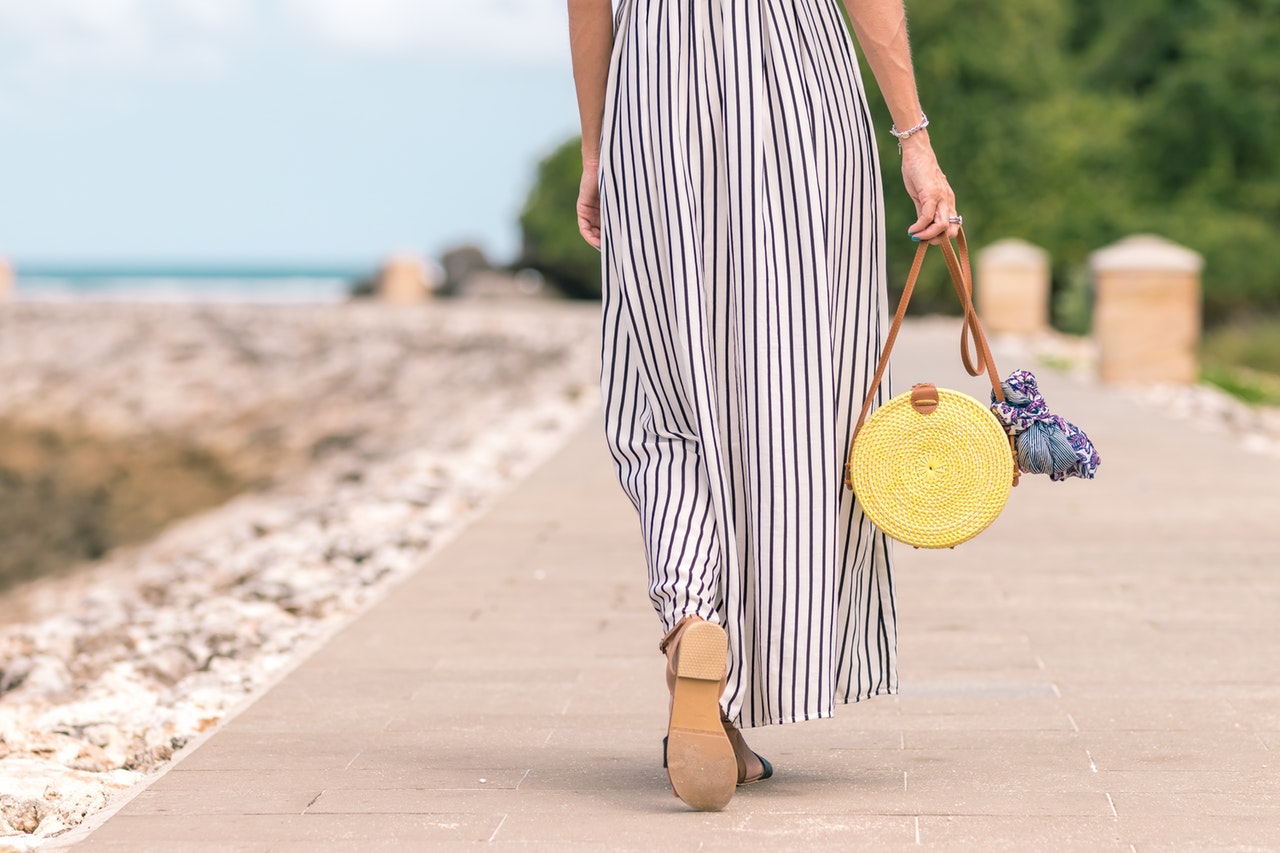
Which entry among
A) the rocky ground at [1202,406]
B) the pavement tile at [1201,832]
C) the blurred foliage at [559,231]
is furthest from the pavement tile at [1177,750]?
the blurred foliage at [559,231]

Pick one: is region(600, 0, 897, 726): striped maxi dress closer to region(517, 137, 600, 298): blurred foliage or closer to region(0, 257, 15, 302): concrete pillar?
region(0, 257, 15, 302): concrete pillar

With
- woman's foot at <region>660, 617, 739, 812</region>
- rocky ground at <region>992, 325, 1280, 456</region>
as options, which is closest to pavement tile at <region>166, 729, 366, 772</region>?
woman's foot at <region>660, 617, 739, 812</region>

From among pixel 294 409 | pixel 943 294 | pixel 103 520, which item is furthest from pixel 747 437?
pixel 943 294

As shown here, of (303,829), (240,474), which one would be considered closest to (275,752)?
(303,829)

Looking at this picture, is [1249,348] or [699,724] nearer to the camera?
[699,724]

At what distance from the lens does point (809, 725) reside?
3.72 m

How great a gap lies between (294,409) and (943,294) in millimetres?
11531

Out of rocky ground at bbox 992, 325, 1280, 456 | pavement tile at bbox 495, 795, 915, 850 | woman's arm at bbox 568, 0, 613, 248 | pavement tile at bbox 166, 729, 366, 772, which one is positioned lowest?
rocky ground at bbox 992, 325, 1280, 456

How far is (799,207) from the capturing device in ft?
9.88

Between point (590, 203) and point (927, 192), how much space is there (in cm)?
62

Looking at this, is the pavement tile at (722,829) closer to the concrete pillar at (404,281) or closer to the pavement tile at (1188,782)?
the pavement tile at (1188,782)

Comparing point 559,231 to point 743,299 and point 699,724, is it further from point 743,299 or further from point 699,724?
point 699,724

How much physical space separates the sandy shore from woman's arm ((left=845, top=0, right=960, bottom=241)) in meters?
1.81

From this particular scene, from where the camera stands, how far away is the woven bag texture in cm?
305
